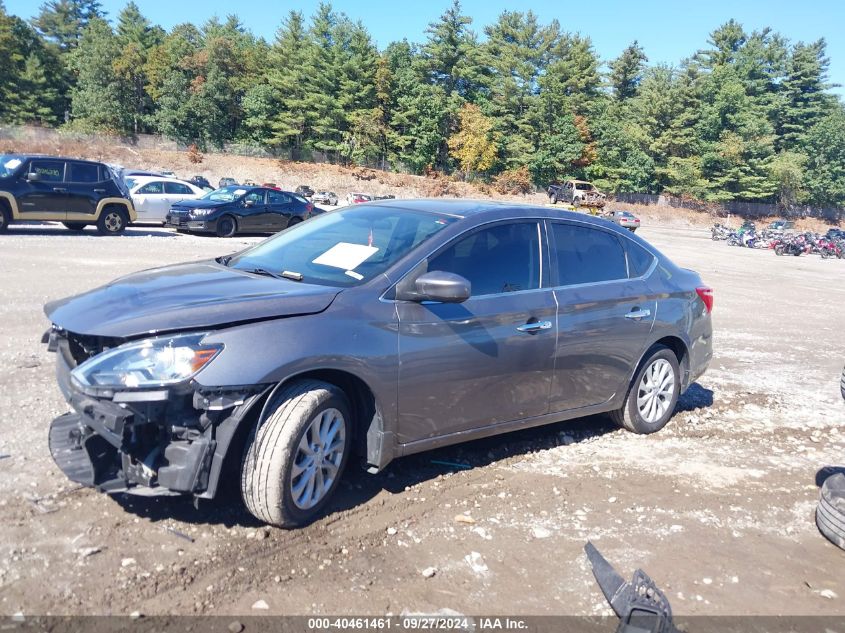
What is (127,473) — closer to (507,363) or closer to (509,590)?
(509,590)

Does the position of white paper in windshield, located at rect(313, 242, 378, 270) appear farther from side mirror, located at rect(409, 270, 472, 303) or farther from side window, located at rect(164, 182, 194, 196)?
side window, located at rect(164, 182, 194, 196)

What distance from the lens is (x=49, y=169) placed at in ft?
54.4

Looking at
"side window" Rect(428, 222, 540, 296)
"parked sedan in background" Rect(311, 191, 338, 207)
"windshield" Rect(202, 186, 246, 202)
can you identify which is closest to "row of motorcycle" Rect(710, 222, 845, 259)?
"parked sedan in background" Rect(311, 191, 338, 207)

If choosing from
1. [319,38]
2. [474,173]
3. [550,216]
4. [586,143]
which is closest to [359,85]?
[319,38]

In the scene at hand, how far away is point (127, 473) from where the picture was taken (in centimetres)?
332

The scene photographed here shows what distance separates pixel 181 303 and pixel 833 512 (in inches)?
154

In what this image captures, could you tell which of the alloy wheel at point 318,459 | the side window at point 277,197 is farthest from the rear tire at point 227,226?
the alloy wheel at point 318,459

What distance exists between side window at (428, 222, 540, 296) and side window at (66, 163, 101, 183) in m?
15.4

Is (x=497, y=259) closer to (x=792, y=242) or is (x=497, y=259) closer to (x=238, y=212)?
(x=238, y=212)

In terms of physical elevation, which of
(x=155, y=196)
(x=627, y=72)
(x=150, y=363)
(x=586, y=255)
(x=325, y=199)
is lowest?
(x=325, y=199)

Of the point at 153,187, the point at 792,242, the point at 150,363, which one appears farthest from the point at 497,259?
the point at 792,242

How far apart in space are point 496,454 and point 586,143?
7335 centimetres

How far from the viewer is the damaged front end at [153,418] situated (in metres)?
3.24

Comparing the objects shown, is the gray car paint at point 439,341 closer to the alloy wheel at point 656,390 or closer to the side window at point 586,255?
the side window at point 586,255
